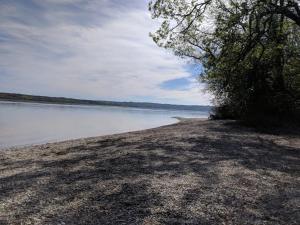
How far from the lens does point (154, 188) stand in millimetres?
8070

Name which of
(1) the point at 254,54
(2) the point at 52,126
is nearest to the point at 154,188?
(1) the point at 254,54

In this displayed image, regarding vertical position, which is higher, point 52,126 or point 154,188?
point 154,188

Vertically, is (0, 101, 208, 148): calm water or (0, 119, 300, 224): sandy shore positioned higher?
(0, 119, 300, 224): sandy shore

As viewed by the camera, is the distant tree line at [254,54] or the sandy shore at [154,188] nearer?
the sandy shore at [154,188]

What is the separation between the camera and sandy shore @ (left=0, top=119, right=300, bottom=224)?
21.9 feet

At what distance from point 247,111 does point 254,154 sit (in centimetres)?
1065

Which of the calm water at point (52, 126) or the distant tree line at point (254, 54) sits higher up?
the distant tree line at point (254, 54)

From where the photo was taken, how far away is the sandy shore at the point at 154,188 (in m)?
6.67

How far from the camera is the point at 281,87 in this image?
2486 centimetres

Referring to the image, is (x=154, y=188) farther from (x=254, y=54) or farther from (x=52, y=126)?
(x=52, y=126)

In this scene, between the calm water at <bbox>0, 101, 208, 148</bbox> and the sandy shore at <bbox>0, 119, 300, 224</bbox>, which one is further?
the calm water at <bbox>0, 101, 208, 148</bbox>

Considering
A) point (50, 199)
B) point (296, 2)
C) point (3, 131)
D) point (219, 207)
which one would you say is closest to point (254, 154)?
point (219, 207)

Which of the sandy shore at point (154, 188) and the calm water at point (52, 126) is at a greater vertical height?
the sandy shore at point (154, 188)

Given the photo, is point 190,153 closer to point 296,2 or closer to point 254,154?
point 254,154
